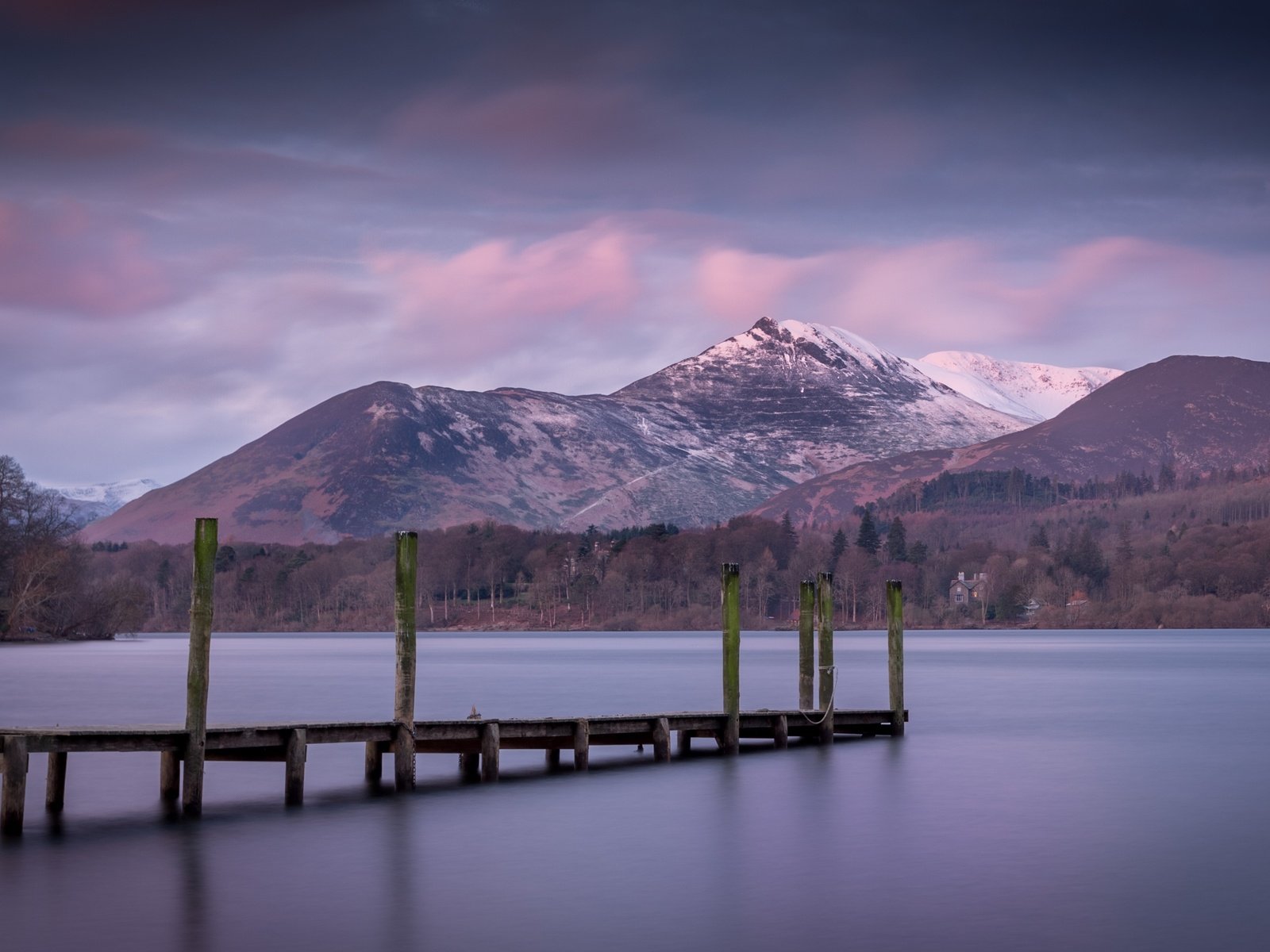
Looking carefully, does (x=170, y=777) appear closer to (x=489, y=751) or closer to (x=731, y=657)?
(x=489, y=751)

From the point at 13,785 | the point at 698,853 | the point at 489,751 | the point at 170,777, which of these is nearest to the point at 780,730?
the point at 489,751

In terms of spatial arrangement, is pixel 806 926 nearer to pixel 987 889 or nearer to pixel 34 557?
pixel 987 889

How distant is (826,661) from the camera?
4806cm

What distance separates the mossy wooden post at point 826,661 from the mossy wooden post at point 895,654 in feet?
7.57

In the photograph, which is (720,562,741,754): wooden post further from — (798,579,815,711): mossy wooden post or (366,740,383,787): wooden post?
(366,740,383,787): wooden post

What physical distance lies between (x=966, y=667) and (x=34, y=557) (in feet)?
285

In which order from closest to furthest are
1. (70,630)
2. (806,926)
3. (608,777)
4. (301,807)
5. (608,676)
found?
1. (806,926)
2. (301,807)
3. (608,777)
4. (608,676)
5. (70,630)

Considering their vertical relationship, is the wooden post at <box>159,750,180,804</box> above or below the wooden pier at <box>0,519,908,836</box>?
below

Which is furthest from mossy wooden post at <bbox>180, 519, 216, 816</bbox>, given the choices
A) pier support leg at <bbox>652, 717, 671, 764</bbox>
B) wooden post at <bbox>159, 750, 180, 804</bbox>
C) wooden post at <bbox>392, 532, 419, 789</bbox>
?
pier support leg at <bbox>652, 717, 671, 764</bbox>

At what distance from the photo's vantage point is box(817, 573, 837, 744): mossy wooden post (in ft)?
157

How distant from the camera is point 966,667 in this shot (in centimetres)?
12688

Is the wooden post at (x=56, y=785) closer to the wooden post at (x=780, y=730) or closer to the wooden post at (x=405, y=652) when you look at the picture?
the wooden post at (x=405, y=652)

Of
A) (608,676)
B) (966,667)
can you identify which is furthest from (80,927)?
(966,667)

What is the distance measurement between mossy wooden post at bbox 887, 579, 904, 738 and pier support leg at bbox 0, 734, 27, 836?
92.9 ft
